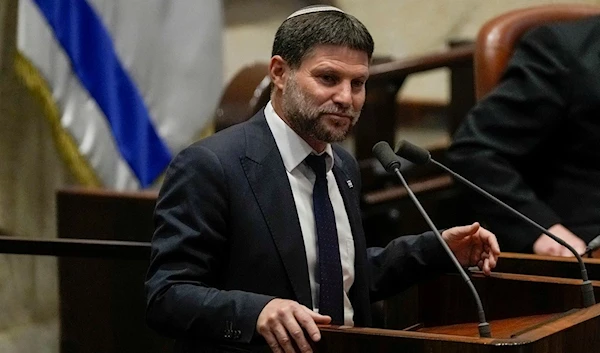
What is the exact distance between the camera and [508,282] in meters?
2.33

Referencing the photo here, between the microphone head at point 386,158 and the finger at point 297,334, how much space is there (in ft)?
1.29

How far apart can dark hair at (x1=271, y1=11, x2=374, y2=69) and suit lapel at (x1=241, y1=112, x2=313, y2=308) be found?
0.57 ft

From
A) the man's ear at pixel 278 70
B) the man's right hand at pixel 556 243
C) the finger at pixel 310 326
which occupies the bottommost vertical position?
the finger at pixel 310 326

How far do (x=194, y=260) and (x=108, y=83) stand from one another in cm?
213

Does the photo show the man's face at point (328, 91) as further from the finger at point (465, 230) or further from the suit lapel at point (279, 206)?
the finger at point (465, 230)

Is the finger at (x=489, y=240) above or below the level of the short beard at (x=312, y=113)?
A: below

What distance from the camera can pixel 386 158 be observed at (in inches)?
84.2

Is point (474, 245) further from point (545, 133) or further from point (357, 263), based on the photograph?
point (545, 133)

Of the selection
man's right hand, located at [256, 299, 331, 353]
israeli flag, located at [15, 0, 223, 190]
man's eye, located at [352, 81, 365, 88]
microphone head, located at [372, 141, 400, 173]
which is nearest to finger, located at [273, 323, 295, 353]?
man's right hand, located at [256, 299, 331, 353]

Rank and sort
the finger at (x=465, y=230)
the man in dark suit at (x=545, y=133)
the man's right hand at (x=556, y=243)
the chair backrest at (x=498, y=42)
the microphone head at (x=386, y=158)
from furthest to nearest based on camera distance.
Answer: the chair backrest at (x=498, y=42) < the man in dark suit at (x=545, y=133) < the man's right hand at (x=556, y=243) < the finger at (x=465, y=230) < the microphone head at (x=386, y=158)

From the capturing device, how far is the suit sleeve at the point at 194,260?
1.98 meters

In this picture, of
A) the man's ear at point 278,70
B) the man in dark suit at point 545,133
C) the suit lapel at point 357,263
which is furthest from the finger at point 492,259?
the man in dark suit at point 545,133

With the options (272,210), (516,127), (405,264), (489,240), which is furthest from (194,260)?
(516,127)

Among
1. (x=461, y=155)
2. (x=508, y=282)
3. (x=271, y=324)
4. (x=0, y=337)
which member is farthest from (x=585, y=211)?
(x=0, y=337)
